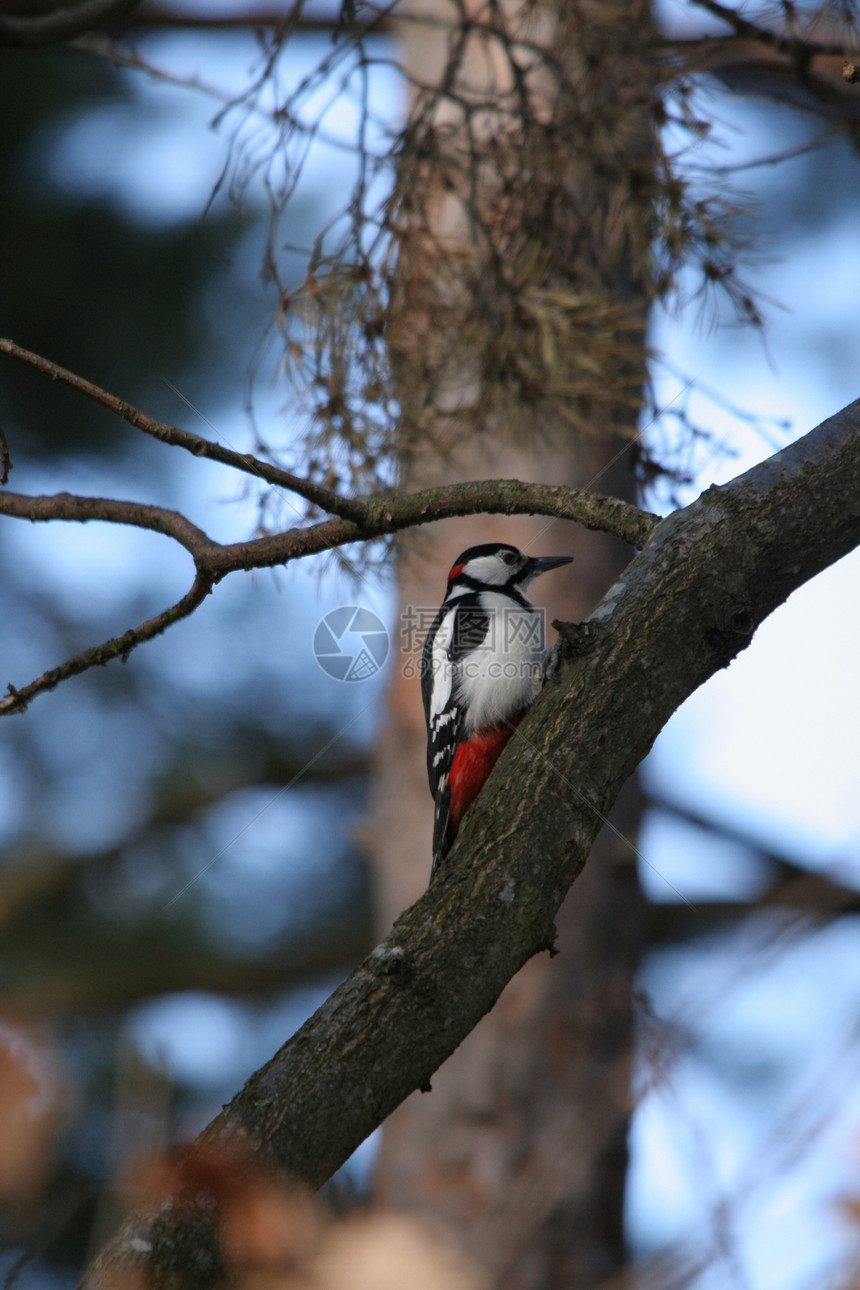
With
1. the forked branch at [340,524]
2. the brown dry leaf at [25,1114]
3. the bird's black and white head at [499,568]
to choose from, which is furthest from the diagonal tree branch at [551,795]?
the bird's black and white head at [499,568]

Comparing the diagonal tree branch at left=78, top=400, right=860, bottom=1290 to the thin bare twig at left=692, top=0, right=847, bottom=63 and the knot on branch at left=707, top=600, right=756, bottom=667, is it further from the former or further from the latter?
the thin bare twig at left=692, top=0, right=847, bottom=63

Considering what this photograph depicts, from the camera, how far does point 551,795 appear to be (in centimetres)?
200

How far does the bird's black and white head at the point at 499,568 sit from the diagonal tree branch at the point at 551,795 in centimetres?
199

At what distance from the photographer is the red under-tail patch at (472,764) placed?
11.6 ft

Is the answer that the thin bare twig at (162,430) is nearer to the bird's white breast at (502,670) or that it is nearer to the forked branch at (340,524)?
the forked branch at (340,524)

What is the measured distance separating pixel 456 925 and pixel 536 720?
40cm

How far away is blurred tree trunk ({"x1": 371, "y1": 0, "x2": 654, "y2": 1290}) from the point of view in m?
3.46

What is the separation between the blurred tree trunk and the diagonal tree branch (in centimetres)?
70

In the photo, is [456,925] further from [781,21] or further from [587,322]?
[781,21]

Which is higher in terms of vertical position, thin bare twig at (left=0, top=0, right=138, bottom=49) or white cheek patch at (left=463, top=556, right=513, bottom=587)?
thin bare twig at (left=0, top=0, right=138, bottom=49)

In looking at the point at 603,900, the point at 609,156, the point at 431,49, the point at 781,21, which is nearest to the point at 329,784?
the point at 603,900

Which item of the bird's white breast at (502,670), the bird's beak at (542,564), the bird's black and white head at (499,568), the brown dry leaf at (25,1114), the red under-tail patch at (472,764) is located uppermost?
the bird's black and white head at (499,568)

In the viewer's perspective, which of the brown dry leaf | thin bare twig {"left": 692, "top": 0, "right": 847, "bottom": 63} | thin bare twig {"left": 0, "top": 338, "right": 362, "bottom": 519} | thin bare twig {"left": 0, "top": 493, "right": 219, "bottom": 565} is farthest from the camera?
thin bare twig {"left": 692, "top": 0, "right": 847, "bottom": 63}

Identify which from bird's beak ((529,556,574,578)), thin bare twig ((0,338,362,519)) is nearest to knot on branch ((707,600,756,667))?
thin bare twig ((0,338,362,519))
